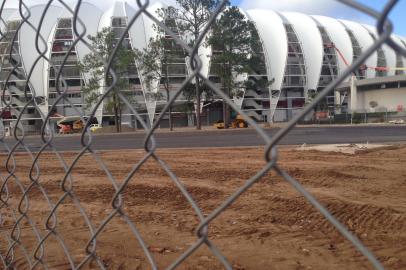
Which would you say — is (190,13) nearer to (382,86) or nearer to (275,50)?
(382,86)

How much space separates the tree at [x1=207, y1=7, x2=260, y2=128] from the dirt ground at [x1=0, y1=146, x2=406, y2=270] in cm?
3246

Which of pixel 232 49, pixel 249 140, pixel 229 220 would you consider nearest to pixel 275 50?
pixel 232 49

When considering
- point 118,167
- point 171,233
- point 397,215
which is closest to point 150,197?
point 171,233

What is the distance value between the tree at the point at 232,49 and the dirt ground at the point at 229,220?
3246 cm

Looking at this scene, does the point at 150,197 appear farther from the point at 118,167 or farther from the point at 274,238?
the point at 118,167

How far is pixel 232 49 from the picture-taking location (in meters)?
41.8

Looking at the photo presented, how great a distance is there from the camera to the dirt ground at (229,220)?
12.1 feet

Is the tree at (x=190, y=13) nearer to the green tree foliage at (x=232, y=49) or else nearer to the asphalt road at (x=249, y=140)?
→ the green tree foliage at (x=232, y=49)

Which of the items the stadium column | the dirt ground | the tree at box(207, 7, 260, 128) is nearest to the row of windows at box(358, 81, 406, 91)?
the stadium column

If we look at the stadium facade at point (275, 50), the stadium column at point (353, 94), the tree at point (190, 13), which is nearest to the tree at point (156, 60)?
the tree at point (190, 13)

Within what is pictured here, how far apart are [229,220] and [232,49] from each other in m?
37.9

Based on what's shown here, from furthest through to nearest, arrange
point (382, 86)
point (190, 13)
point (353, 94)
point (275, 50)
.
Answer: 1. point (275, 50)
2. point (382, 86)
3. point (353, 94)
4. point (190, 13)

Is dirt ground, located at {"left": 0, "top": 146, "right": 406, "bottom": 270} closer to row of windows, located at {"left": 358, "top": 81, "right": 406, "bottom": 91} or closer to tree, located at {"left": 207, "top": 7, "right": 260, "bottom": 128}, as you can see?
tree, located at {"left": 207, "top": 7, "right": 260, "bottom": 128}

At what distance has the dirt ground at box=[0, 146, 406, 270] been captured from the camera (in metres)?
3.69
